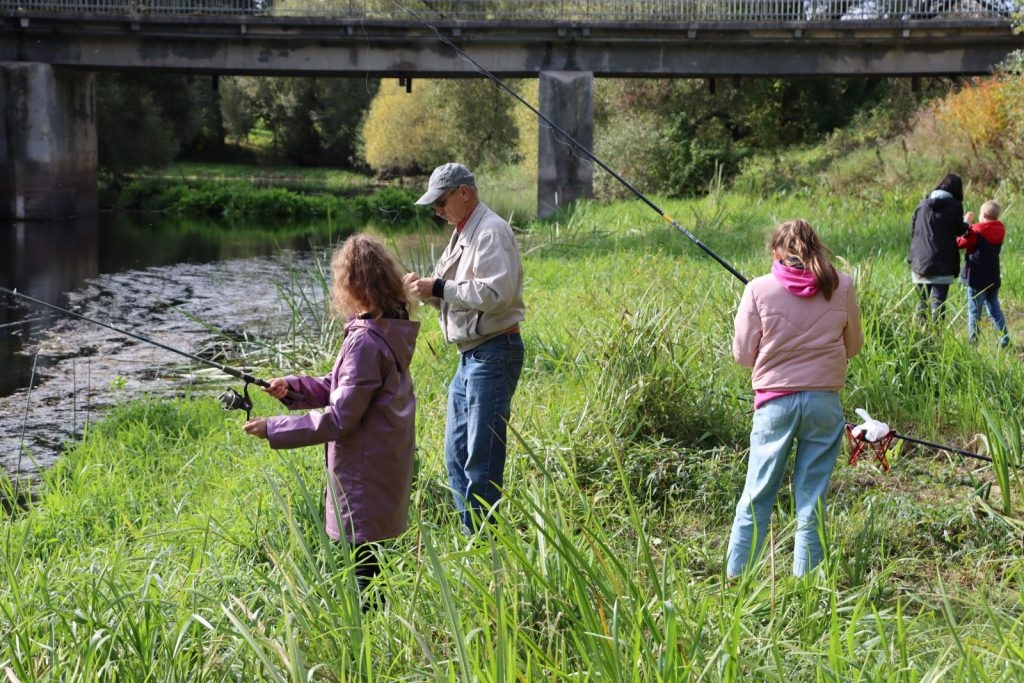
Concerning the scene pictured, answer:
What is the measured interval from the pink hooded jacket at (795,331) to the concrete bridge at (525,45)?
72.7ft

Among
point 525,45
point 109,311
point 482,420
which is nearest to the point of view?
point 482,420

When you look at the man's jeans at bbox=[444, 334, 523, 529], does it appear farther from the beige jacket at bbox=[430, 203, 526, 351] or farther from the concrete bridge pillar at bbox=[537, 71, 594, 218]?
the concrete bridge pillar at bbox=[537, 71, 594, 218]

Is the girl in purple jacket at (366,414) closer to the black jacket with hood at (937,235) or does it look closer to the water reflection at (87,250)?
the black jacket with hood at (937,235)

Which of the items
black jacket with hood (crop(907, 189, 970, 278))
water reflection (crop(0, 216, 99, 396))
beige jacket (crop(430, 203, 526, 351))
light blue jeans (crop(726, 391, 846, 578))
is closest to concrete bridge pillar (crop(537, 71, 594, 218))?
water reflection (crop(0, 216, 99, 396))

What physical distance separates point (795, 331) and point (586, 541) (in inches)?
52.0

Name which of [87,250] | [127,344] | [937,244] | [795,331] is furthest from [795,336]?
[87,250]

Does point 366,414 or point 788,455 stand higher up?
point 366,414

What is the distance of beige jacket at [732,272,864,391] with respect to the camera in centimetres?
422

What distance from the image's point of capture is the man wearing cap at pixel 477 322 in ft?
14.9

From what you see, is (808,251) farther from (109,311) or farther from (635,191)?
(109,311)

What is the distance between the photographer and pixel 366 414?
386 centimetres

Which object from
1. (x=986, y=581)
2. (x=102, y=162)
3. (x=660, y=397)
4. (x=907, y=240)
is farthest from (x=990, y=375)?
(x=102, y=162)

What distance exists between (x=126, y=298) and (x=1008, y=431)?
14.3 metres

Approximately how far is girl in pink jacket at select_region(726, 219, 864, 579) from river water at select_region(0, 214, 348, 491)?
3597 millimetres
